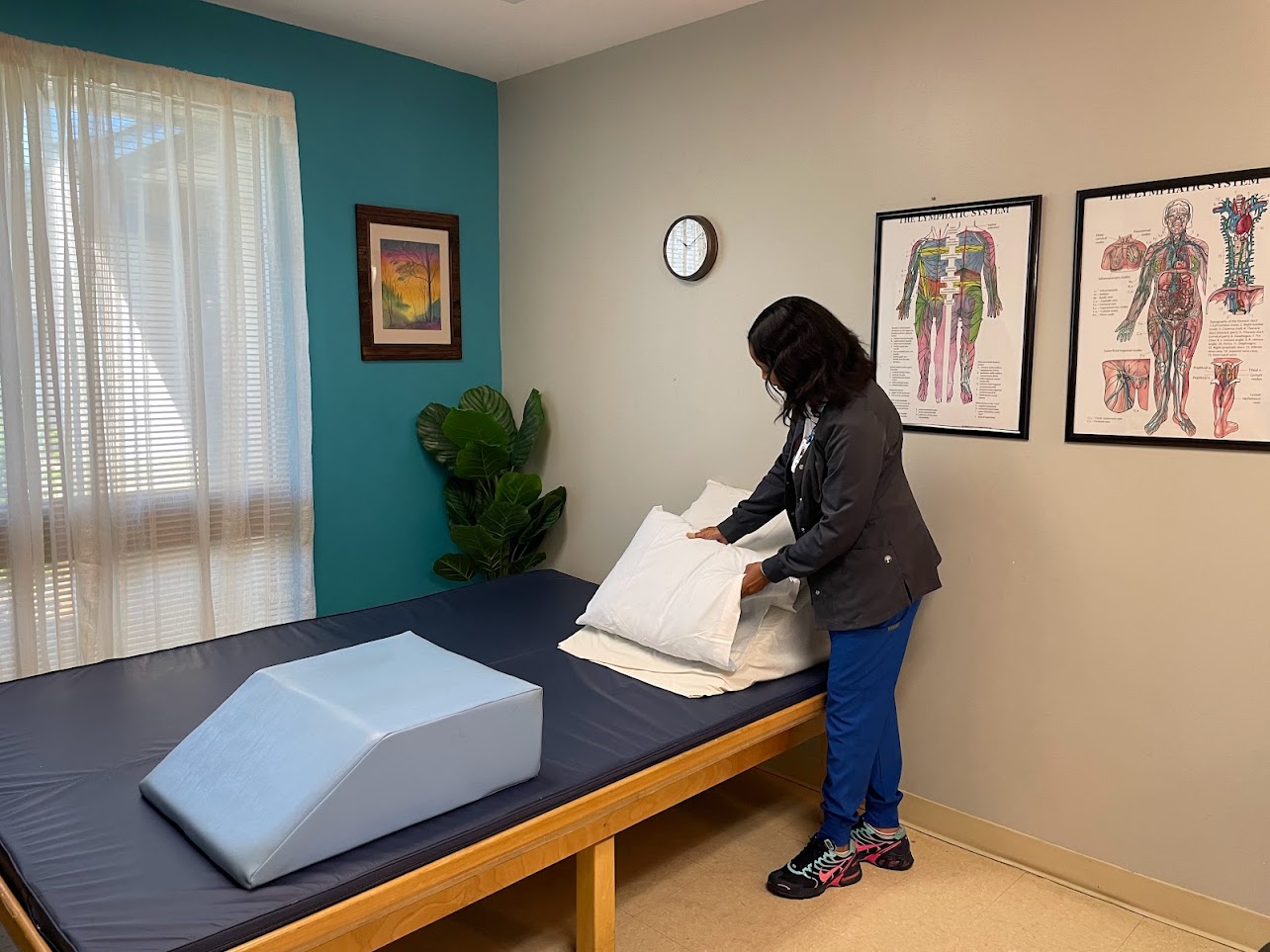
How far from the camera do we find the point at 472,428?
3852mm

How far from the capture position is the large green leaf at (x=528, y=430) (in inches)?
160

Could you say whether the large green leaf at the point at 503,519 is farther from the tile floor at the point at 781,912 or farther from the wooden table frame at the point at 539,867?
the wooden table frame at the point at 539,867

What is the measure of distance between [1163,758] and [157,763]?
248cm

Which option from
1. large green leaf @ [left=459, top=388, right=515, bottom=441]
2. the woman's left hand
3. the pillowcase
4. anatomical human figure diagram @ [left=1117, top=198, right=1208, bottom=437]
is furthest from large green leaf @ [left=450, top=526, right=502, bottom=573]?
anatomical human figure diagram @ [left=1117, top=198, right=1208, bottom=437]

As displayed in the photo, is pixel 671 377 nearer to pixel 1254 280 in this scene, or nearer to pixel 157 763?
pixel 1254 280

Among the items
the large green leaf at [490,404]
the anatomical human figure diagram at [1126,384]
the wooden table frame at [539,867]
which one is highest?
the anatomical human figure diagram at [1126,384]

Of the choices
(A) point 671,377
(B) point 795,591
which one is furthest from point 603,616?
(A) point 671,377

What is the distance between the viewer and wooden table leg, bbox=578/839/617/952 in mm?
2219

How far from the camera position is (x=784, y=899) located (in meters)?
2.59

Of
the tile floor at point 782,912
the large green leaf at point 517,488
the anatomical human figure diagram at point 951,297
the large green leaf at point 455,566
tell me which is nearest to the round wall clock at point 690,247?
the anatomical human figure diagram at point 951,297

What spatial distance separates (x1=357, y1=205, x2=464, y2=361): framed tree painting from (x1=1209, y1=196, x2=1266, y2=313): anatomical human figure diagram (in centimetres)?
281

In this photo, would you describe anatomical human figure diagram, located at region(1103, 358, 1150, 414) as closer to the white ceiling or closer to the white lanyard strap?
the white lanyard strap

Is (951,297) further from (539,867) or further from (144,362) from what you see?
(144,362)

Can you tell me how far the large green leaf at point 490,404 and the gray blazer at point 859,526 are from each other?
1769mm
